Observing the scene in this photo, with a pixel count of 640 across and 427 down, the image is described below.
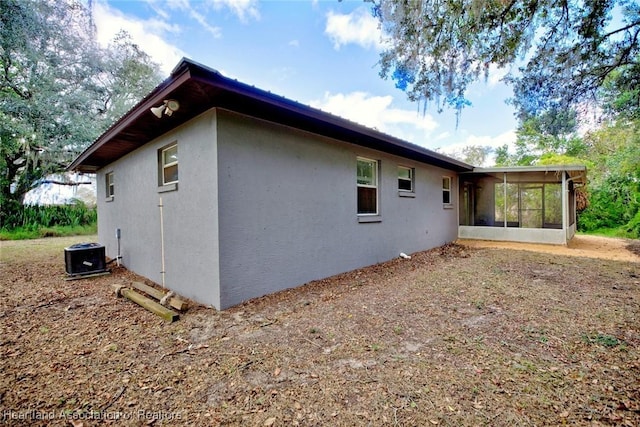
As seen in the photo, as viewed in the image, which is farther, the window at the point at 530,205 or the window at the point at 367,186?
the window at the point at 530,205

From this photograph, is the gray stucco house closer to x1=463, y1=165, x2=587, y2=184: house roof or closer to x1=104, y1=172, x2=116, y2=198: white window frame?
x1=104, y1=172, x2=116, y2=198: white window frame

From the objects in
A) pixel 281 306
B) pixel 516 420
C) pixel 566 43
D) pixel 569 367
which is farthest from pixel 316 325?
pixel 566 43

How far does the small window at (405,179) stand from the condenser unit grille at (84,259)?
765 cm

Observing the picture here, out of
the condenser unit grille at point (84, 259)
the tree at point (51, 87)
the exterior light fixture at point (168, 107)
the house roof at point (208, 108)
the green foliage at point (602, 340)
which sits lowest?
the green foliage at point (602, 340)

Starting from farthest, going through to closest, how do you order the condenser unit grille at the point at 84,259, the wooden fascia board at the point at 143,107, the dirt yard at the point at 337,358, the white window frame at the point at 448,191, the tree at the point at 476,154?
1. the tree at the point at 476,154
2. the white window frame at the point at 448,191
3. the condenser unit grille at the point at 84,259
4. the wooden fascia board at the point at 143,107
5. the dirt yard at the point at 337,358

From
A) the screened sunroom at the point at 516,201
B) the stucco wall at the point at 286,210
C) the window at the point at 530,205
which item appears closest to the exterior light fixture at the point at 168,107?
the stucco wall at the point at 286,210

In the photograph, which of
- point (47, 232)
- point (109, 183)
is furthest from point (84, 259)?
point (47, 232)

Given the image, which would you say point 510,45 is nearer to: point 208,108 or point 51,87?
point 208,108

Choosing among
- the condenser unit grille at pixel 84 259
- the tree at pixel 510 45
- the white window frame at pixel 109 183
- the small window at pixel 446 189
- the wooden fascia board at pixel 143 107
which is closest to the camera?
A: the wooden fascia board at pixel 143 107

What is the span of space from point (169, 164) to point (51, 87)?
1179cm

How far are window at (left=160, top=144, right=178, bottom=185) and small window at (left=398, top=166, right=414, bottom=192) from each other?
561 centimetres

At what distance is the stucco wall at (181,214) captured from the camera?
405 centimetres

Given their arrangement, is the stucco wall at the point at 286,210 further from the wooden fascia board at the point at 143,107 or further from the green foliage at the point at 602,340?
the green foliage at the point at 602,340

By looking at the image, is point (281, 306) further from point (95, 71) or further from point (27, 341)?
point (95, 71)
